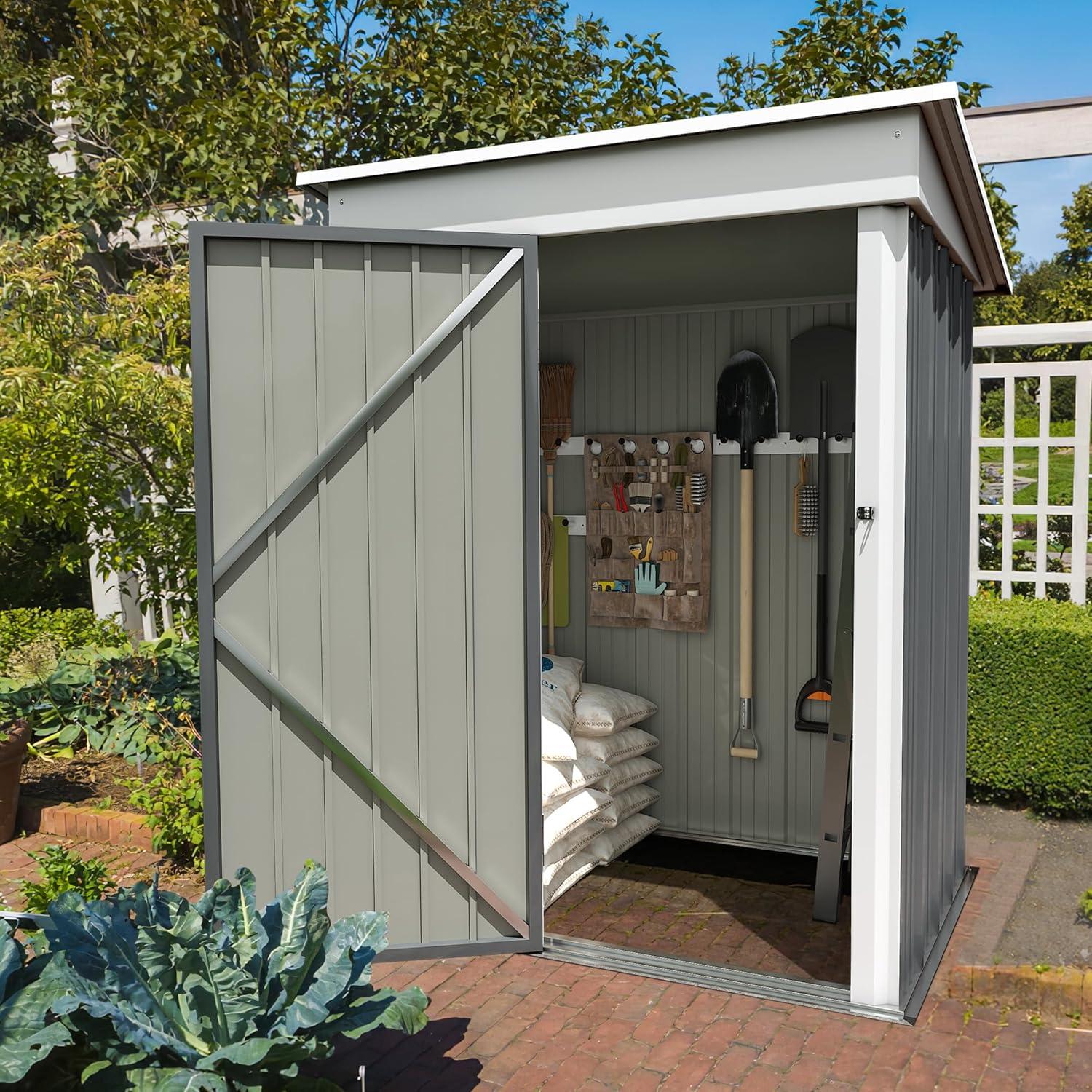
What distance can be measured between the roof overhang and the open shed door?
0.28 m

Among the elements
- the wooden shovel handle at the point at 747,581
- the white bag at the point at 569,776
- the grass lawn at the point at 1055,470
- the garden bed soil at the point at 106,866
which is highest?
the grass lawn at the point at 1055,470

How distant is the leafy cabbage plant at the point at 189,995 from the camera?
8.91ft

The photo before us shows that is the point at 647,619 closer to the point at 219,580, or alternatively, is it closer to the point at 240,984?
the point at 219,580

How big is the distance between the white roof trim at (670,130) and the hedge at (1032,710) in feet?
11.0

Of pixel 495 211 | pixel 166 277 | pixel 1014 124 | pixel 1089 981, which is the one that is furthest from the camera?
pixel 166 277

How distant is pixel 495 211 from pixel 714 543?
7.35ft

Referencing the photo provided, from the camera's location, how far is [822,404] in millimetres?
5309

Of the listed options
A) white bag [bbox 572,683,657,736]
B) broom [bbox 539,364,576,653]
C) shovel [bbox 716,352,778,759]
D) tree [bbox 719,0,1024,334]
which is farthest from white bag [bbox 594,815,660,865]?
tree [bbox 719,0,1024,334]

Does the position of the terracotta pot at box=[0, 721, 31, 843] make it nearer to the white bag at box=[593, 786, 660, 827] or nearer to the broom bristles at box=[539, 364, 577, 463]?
the white bag at box=[593, 786, 660, 827]

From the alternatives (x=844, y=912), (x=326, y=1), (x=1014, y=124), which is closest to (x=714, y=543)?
(x=844, y=912)

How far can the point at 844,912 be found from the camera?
481 centimetres

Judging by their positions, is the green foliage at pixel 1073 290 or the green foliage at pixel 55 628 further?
the green foliage at pixel 1073 290

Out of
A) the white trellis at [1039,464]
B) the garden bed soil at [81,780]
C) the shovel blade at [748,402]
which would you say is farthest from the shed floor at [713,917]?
the garden bed soil at [81,780]

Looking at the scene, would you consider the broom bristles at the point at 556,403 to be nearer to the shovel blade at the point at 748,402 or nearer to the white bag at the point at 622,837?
the shovel blade at the point at 748,402
